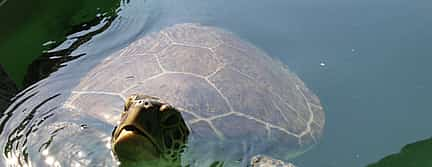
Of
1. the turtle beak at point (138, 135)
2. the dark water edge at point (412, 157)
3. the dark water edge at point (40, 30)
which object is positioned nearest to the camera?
the turtle beak at point (138, 135)

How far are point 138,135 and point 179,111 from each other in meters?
0.23

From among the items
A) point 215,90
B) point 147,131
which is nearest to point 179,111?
point 147,131

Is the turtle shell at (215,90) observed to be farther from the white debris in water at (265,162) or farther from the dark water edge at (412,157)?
the dark water edge at (412,157)

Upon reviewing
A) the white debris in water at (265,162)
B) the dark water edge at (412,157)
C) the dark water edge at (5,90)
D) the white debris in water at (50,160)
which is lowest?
the dark water edge at (412,157)

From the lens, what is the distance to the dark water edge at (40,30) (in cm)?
334

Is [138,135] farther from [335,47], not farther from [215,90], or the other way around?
[335,47]

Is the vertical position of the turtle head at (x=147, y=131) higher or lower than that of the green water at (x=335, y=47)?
higher

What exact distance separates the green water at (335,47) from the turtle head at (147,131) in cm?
78

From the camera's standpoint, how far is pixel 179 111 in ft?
6.94

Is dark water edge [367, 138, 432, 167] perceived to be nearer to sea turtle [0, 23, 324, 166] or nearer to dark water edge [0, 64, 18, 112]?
sea turtle [0, 23, 324, 166]

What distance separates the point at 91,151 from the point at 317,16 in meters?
1.90

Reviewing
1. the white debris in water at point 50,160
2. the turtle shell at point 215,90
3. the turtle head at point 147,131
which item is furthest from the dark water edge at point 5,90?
the turtle head at point 147,131

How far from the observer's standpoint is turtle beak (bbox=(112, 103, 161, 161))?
1.90 meters

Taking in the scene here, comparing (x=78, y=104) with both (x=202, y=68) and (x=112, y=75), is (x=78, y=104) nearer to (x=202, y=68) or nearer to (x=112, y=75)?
(x=112, y=75)
